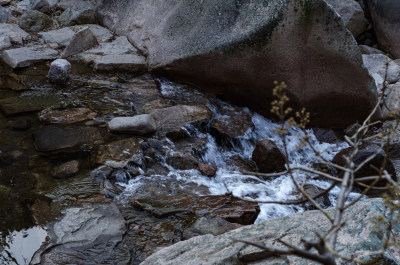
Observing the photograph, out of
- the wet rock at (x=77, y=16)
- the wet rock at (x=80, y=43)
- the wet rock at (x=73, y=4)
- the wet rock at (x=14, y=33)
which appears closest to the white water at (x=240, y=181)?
the wet rock at (x=80, y=43)

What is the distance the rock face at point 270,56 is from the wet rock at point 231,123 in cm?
22

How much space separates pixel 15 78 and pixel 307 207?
4.17m

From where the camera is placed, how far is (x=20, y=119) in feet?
15.4

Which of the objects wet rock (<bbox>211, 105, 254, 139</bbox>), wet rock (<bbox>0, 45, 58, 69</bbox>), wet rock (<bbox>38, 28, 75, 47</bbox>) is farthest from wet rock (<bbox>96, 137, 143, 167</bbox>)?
wet rock (<bbox>38, 28, 75, 47</bbox>)

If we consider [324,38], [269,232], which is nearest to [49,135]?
[269,232]

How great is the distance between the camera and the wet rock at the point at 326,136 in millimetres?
5547

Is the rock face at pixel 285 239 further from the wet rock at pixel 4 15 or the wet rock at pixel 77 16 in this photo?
the wet rock at pixel 4 15

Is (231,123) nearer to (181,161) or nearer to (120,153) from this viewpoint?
(181,161)

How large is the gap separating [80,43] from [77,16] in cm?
134

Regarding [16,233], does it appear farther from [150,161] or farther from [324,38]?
[324,38]

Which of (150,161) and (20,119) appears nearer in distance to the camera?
(150,161)

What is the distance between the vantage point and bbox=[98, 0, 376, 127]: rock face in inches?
204

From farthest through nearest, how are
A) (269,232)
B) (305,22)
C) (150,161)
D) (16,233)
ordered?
(305,22) < (150,161) < (16,233) < (269,232)

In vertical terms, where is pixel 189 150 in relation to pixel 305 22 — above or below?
below
